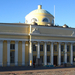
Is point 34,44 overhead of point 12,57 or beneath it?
overhead

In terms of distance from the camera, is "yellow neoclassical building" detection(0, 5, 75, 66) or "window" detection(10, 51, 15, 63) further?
"window" detection(10, 51, 15, 63)

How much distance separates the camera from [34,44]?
3441 cm

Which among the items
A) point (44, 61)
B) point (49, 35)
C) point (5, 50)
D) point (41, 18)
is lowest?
point (44, 61)

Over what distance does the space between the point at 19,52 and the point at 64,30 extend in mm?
10912

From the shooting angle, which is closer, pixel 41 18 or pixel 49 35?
pixel 49 35

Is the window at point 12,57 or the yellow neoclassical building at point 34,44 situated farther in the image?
the window at point 12,57

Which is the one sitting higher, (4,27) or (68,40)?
(4,27)

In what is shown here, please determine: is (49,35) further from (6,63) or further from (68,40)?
(6,63)

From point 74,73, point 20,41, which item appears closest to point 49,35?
point 20,41

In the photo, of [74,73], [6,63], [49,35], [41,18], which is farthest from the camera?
[41,18]

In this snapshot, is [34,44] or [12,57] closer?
[12,57]

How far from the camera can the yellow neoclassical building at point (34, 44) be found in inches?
1281

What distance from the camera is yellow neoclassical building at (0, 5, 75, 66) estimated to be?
3253 cm

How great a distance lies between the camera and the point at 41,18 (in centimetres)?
3941
